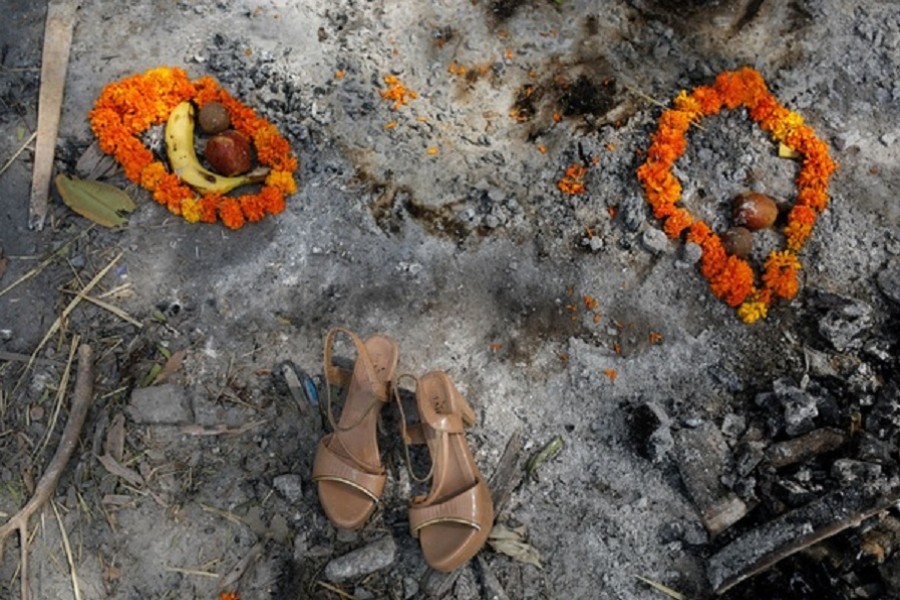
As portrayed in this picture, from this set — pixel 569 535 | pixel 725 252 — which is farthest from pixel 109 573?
pixel 725 252

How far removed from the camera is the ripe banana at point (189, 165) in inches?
204

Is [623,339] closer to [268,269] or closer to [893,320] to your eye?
[893,320]

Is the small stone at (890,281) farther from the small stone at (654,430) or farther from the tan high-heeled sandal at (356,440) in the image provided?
the tan high-heeled sandal at (356,440)

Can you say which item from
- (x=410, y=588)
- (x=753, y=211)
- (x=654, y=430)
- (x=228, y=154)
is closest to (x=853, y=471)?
(x=654, y=430)

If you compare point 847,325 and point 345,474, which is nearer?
point 345,474

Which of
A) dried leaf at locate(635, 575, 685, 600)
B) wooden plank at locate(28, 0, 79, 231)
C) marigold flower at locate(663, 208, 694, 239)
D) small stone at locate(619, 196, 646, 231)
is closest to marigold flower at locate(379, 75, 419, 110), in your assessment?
Answer: small stone at locate(619, 196, 646, 231)

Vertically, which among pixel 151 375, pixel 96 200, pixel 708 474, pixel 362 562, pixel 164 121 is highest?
pixel 164 121

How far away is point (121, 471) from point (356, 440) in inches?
50.7

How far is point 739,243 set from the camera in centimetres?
507

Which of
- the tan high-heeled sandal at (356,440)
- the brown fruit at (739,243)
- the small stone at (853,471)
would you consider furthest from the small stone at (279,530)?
the brown fruit at (739,243)

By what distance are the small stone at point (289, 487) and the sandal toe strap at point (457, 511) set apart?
0.64 metres

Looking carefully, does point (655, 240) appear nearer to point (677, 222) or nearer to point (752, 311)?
point (677, 222)

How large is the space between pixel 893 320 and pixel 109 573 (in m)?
4.62

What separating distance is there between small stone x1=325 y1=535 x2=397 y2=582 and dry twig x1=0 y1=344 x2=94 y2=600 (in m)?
1.54
